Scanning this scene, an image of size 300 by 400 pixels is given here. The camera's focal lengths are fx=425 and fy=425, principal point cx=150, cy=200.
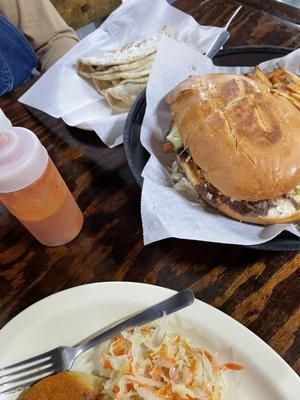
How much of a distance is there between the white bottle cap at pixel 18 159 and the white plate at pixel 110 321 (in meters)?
0.23

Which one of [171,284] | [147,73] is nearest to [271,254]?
[171,284]

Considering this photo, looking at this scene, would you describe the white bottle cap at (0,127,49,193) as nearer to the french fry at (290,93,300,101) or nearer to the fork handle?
the fork handle

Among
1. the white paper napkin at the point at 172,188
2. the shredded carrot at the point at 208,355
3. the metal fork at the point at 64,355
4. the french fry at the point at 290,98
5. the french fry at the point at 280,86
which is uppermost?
the french fry at the point at 290,98

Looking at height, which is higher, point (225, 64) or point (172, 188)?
point (225, 64)

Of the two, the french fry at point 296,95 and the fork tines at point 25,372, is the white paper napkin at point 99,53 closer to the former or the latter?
the french fry at point 296,95

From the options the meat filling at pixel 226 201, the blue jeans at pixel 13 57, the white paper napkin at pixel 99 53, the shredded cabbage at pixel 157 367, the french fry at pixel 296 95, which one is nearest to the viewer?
the shredded cabbage at pixel 157 367

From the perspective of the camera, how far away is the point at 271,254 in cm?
89

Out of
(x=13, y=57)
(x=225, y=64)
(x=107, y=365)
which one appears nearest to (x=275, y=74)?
(x=225, y=64)

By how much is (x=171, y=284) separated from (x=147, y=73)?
2.22ft

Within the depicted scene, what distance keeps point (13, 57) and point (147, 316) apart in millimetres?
1403

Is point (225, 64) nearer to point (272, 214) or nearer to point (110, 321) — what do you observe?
point (272, 214)

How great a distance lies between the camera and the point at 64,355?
77 cm

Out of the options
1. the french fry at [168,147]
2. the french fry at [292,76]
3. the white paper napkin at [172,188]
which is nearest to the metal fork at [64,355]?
the white paper napkin at [172,188]

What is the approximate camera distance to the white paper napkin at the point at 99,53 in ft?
4.02
